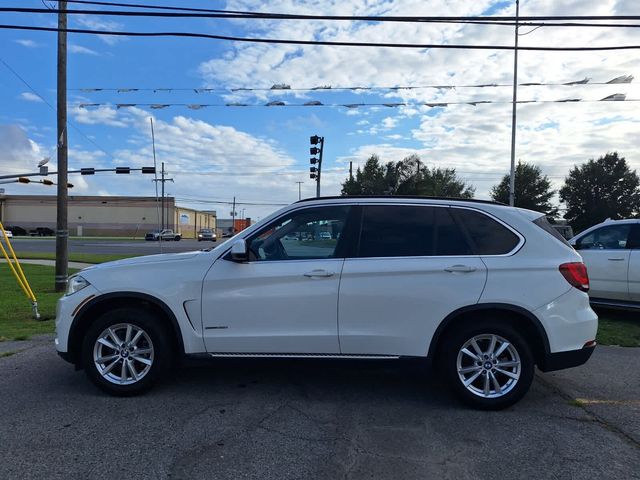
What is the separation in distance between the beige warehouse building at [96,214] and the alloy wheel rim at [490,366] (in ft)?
294

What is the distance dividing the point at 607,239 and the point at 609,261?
0.44m

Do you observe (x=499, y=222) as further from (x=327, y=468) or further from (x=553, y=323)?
(x=327, y=468)

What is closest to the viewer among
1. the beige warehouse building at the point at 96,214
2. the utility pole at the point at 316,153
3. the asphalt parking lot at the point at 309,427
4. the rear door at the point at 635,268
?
the asphalt parking lot at the point at 309,427

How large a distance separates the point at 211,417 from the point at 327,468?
1266mm

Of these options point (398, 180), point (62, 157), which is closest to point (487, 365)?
point (62, 157)

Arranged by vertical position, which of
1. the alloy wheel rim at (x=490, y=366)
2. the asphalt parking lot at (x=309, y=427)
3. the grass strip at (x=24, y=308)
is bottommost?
the asphalt parking lot at (x=309, y=427)

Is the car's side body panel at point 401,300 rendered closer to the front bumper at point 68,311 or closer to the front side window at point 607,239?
the front bumper at point 68,311

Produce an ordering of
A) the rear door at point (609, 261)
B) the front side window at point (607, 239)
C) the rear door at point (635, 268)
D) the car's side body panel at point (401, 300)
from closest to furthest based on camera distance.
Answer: the car's side body panel at point (401, 300)
the rear door at point (635, 268)
the rear door at point (609, 261)
the front side window at point (607, 239)

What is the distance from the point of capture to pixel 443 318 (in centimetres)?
438

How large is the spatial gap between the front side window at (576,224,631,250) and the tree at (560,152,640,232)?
53633mm

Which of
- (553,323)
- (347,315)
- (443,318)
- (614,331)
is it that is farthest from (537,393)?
(614,331)

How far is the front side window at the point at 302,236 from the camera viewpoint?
4609 mm

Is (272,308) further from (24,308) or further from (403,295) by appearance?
(24,308)

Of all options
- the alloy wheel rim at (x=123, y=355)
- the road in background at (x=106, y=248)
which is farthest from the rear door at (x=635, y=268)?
the road in background at (x=106, y=248)
